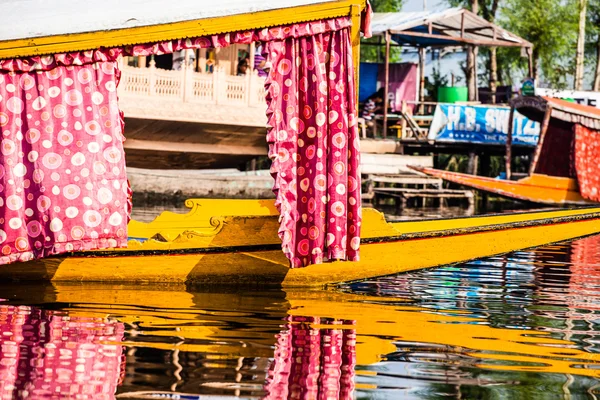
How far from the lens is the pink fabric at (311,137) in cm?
850

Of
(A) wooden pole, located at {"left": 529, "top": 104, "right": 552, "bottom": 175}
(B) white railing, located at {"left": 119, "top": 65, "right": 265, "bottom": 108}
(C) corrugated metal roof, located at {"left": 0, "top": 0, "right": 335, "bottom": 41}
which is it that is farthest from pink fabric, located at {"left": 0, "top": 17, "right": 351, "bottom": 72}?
(A) wooden pole, located at {"left": 529, "top": 104, "right": 552, "bottom": 175}

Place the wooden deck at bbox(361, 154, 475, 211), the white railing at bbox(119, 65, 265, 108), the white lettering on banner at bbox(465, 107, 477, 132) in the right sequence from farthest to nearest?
the white lettering on banner at bbox(465, 107, 477, 132)
the wooden deck at bbox(361, 154, 475, 211)
the white railing at bbox(119, 65, 265, 108)

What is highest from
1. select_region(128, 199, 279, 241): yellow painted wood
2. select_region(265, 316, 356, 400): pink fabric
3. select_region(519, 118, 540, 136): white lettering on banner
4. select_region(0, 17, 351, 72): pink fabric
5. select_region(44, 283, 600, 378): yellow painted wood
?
select_region(0, 17, 351, 72): pink fabric

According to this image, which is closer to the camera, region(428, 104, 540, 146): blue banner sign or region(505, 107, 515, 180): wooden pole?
region(505, 107, 515, 180): wooden pole

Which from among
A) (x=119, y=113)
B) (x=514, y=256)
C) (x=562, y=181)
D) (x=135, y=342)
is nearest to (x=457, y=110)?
(x=562, y=181)

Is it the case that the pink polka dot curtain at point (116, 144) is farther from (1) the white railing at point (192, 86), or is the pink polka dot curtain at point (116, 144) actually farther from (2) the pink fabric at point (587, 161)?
(2) the pink fabric at point (587, 161)

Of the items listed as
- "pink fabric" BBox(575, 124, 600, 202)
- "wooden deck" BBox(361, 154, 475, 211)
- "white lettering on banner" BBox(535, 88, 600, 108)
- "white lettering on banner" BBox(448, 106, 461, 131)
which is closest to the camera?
"pink fabric" BBox(575, 124, 600, 202)

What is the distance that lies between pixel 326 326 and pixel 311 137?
1.77 m

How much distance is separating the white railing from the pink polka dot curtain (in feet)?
43.7

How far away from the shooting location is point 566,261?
13.4 m

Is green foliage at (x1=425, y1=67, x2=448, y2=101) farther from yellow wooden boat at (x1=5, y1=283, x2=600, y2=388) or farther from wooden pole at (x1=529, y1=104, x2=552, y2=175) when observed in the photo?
yellow wooden boat at (x1=5, y1=283, x2=600, y2=388)

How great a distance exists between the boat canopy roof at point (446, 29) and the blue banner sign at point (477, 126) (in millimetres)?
1927

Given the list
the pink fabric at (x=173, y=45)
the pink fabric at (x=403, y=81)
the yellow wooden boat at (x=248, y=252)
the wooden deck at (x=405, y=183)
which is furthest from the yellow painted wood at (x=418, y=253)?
the pink fabric at (x=403, y=81)

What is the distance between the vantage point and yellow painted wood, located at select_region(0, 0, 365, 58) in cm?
817
